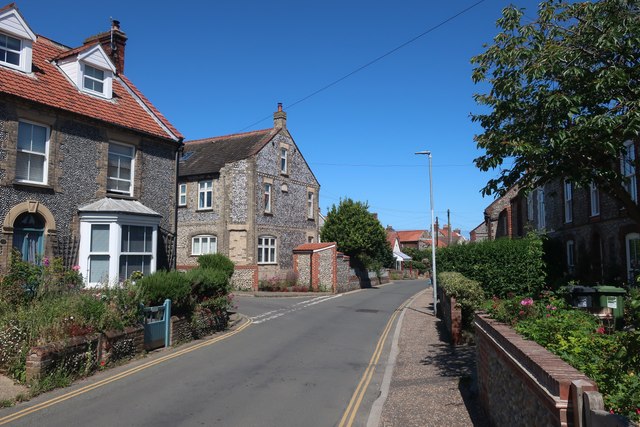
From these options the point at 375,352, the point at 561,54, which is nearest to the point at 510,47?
the point at 561,54

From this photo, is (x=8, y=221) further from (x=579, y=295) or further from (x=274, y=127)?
(x=274, y=127)

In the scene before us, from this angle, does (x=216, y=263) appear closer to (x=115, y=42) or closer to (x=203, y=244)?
(x=115, y=42)

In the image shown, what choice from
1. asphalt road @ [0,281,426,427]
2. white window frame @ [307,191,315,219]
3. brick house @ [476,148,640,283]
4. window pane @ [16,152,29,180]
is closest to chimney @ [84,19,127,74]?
window pane @ [16,152,29,180]

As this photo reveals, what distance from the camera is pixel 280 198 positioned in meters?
34.8

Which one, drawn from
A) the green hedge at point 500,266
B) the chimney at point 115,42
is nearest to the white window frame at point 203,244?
the chimney at point 115,42

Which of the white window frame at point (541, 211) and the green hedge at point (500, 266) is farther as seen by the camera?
the white window frame at point (541, 211)

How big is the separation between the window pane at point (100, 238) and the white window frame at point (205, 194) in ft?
56.2

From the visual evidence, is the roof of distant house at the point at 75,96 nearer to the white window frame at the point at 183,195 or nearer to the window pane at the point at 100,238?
the window pane at the point at 100,238

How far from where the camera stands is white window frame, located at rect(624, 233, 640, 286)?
15.3 meters

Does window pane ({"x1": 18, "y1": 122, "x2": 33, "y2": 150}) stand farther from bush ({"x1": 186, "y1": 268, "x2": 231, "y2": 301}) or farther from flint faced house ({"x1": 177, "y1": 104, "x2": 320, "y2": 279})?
flint faced house ({"x1": 177, "y1": 104, "x2": 320, "y2": 279})

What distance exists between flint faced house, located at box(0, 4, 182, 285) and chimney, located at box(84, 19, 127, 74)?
1918mm

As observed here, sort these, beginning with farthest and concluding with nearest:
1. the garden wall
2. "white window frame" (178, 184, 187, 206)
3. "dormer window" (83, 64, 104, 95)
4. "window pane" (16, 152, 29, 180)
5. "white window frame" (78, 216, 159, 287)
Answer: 1. "white window frame" (178, 184, 187, 206)
2. "dormer window" (83, 64, 104, 95)
3. "white window frame" (78, 216, 159, 287)
4. "window pane" (16, 152, 29, 180)
5. the garden wall

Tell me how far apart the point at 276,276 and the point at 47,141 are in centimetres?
2000

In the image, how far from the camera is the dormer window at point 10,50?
48.8 feet
